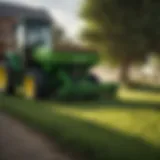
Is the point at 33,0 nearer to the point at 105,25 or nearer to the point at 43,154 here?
the point at 105,25

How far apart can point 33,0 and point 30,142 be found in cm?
32

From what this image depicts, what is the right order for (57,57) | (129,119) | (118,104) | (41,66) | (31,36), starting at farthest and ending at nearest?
(41,66)
(57,57)
(31,36)
(118,104)
(129,119)

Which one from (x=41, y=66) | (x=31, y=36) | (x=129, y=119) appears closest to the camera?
(x=129, y=119)

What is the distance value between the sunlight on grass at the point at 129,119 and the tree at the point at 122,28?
0.10m

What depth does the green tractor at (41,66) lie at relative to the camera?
0.93 meters

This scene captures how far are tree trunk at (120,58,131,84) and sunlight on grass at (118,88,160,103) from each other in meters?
0.03

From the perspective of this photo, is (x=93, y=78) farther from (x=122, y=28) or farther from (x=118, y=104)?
(x=122, y=28)

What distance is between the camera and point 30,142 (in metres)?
0.86

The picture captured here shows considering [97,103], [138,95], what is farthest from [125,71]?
[97,103]

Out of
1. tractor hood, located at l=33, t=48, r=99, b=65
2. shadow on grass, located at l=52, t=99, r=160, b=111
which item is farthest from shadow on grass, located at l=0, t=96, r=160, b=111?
tractor hood, located at l=33, t=48, r=99, b=65

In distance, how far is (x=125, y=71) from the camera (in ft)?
2.77

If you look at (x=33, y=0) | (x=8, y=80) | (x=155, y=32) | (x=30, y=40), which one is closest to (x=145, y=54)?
(x=155, y=32)

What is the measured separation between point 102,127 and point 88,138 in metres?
0.07

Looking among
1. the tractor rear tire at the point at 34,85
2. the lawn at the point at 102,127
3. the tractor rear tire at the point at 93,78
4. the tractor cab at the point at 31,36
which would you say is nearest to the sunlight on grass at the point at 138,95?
the lawn at the point at 102,127
